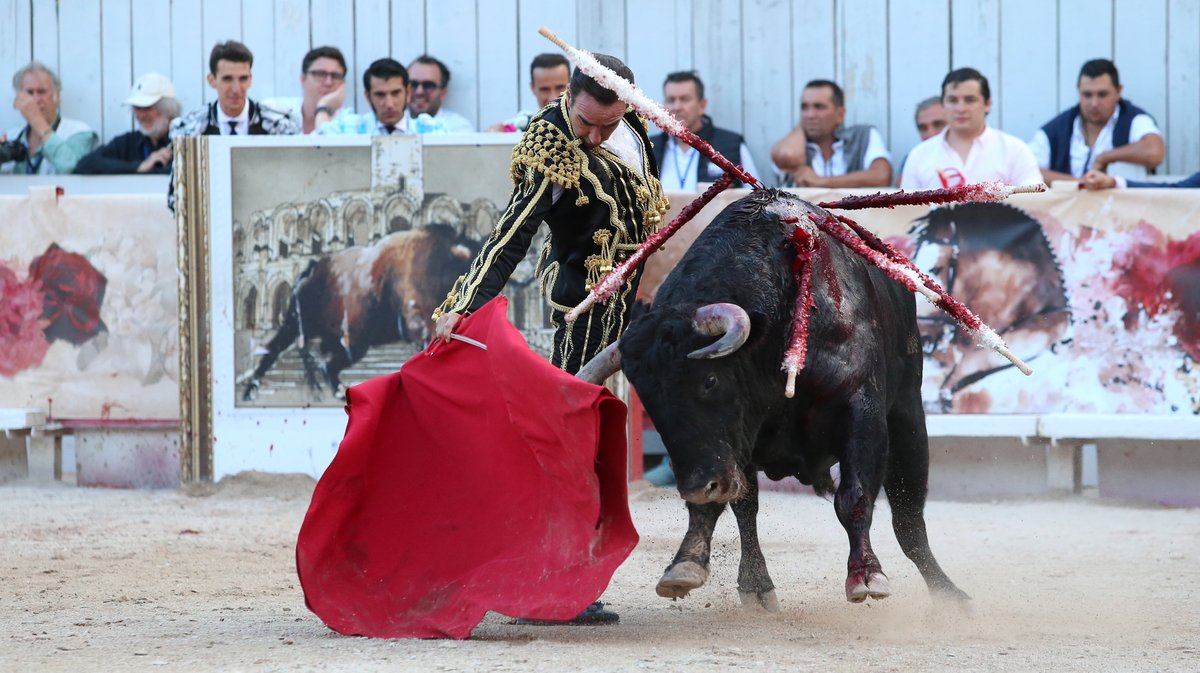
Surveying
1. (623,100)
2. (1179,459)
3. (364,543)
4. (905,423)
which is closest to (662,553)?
(905,423)

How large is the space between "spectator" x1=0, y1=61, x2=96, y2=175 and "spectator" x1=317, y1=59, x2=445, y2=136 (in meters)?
1.98

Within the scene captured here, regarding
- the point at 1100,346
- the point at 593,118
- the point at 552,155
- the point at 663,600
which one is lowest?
the point at 663,600

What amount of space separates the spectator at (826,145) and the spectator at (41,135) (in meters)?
4.11

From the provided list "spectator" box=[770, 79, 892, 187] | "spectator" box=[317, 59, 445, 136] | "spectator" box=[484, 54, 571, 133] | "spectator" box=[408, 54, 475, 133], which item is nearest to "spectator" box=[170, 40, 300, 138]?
"spectator" box=[317, 59, 445, 136]

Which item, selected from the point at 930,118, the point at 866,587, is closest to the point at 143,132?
the point at 930,118

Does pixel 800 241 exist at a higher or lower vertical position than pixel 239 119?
lower

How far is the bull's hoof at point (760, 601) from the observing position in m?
5.14

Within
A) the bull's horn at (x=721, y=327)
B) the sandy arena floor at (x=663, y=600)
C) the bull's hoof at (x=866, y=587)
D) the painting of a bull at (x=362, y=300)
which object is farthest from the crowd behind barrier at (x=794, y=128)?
the bull's hoof at (x=866, y=587)

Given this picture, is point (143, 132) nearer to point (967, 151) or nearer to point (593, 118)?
point (967, 151)

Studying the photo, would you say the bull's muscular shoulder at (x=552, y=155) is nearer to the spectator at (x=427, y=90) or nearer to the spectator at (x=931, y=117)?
the spectator at (x=427, y=90)

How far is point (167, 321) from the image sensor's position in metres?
8.44

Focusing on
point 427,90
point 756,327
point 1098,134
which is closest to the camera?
point 756,327

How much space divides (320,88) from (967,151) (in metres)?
3.53

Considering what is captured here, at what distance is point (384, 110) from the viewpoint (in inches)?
339
